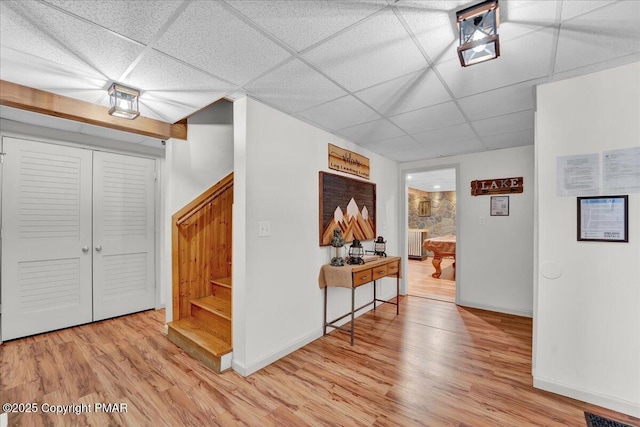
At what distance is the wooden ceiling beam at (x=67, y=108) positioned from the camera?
1.96m

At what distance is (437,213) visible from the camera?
31.2ft

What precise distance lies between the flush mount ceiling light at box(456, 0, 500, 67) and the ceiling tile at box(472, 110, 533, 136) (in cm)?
148

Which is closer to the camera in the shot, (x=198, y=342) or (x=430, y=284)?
(x=198, y=342)

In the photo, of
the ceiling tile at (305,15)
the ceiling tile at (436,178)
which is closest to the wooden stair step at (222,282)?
the ceiling tile at (305,15)

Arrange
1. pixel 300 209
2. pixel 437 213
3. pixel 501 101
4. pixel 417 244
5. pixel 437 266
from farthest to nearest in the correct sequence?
pixel 437 213
pixel 417 244
pixel 437 266
pixel 300 209
pixel 501 101

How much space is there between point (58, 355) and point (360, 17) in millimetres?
3691

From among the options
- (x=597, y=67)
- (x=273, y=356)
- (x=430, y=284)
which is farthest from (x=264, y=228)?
(x=430, y=284)

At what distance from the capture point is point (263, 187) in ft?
7.84

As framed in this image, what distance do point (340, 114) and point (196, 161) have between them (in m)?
1.74

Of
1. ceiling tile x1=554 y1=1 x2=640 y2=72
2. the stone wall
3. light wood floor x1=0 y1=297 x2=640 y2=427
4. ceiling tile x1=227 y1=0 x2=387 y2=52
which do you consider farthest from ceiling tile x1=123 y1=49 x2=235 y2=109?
the stone wall

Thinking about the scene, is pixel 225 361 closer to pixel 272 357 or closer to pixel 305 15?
pixel 272 357

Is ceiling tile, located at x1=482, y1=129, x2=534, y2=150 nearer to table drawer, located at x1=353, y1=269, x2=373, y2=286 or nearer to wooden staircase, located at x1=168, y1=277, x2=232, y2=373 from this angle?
table drawer, located at x1=353, y1=269, x2=373, y2=286

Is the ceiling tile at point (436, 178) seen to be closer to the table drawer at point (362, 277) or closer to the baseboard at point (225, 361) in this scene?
the table drawer at point (362, 277)

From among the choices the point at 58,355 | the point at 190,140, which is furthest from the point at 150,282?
the point at 190,140
